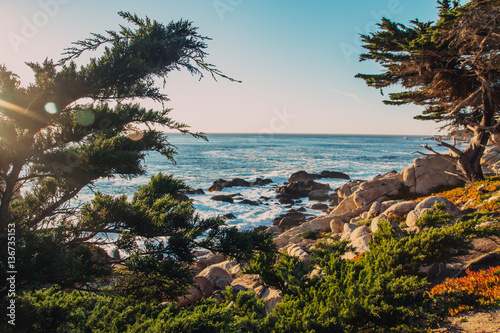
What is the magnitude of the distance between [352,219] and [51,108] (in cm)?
1274

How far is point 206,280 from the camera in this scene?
25.3 feet

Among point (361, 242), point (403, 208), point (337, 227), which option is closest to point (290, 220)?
point (337, 227)

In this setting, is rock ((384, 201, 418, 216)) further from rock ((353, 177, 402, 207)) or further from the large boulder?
rock ((353, 177, 402, 207))

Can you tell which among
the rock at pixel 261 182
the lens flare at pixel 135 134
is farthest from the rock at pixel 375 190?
the rock at pixel 261 182

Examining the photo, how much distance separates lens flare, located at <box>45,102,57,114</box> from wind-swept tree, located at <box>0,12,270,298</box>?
0.05 ft

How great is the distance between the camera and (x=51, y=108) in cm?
387

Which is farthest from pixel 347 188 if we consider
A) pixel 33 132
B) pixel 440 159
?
pixel 33 132

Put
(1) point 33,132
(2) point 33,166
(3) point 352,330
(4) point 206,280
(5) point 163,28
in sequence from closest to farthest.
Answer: (3) point 352,330
(1) point 33,132
(2) point 33,166
(5) point 163,28
(4) point 206,280

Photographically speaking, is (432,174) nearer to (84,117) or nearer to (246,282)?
(246,282)

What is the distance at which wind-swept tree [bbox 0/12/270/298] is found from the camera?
3.66 meters

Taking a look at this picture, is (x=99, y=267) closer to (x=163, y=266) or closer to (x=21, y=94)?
(x=163, y=266)

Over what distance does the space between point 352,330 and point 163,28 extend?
5687 mm

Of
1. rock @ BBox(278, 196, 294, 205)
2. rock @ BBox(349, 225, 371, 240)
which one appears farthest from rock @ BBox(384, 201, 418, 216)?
rock @ BBox(278, 196, 294, 205)

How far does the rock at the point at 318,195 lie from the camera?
81.0 feet
